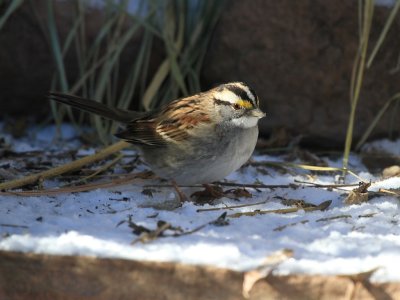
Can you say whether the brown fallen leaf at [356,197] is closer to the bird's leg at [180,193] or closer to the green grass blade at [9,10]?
the bird's leg at [180,193]

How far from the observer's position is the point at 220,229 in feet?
9.90

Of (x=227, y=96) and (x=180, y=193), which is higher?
(x=227, y=96)

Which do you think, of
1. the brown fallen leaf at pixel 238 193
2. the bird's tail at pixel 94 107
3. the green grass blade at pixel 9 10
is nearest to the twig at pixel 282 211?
the brown fallen leaf at pixel 238 193

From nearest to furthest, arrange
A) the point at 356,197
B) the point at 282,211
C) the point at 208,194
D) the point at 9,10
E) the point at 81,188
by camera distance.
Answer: the point at 282,211 → the point at 356,197 → the point at 81,188 → the point at 208,194 → the point at 9,10

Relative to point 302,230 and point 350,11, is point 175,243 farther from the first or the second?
point 350,11

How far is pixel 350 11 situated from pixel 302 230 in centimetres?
242

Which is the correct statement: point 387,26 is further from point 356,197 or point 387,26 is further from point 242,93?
point 356,197

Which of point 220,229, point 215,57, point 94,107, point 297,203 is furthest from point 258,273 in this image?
point 215,57

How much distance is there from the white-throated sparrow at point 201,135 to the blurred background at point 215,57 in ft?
3.54

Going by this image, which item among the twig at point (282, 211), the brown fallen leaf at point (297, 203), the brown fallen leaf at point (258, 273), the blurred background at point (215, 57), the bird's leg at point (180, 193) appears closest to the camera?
the brown fallen leaf at point (258, 273)

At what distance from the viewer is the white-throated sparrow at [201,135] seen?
3.77m

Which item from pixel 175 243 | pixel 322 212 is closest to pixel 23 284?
pixel 175 243

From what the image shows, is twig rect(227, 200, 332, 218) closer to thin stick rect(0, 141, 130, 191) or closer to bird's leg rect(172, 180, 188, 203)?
bird's leg rect(172, 180, 188, 203)

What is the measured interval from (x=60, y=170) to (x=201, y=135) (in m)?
0.86
